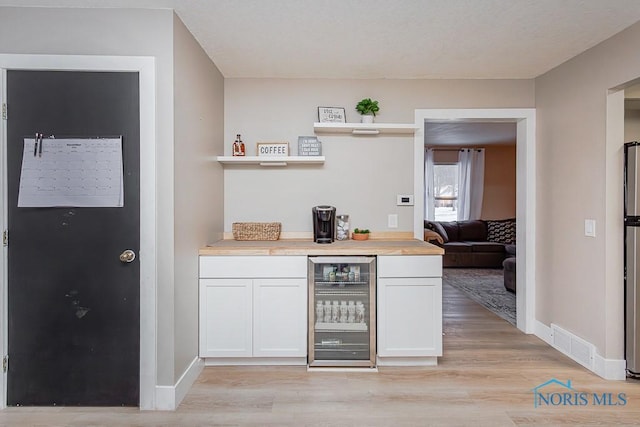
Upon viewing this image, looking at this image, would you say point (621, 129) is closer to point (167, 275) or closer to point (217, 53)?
point (217, 53)

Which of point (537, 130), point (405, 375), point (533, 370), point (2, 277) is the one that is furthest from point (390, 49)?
point (2, 277)

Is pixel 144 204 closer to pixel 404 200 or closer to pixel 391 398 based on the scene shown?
pixel 391 398

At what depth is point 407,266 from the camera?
279cm

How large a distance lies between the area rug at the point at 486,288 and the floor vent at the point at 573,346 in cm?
67

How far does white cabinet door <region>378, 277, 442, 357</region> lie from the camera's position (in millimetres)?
2789

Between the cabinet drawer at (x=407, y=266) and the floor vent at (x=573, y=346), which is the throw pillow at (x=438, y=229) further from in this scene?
the cabinet drawer at (x=407, y=266)

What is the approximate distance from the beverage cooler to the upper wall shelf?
1.15 metres

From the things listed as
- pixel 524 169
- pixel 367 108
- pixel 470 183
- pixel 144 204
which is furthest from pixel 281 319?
pixel 470 183

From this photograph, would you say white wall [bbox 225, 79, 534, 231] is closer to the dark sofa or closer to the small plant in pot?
A: the small plant in pot

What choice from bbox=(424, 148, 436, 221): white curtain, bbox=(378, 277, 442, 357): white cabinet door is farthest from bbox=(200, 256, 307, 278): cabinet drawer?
bbox=(424, 148, 436, 221): white curtain

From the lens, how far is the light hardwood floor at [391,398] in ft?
7.07

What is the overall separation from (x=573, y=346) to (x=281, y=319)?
2.33 meters

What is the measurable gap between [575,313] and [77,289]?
141 inches

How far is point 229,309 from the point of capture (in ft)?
9.11
